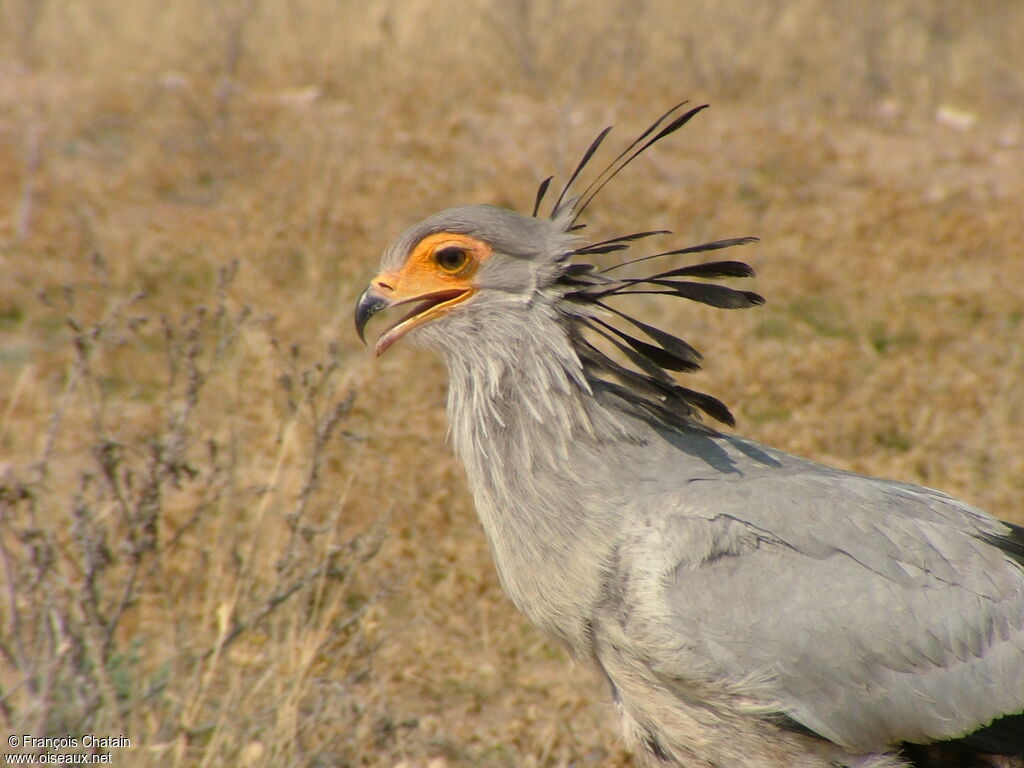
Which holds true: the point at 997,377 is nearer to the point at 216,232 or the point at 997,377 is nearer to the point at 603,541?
the point at 603,541

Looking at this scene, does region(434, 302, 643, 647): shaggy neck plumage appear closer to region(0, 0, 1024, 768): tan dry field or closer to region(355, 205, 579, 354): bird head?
region(355, 205, 579, 354): bird head

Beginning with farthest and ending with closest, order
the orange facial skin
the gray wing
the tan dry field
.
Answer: the tan dry field, the orange facial skin, the gray wing

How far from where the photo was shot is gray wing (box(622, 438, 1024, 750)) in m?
3.00

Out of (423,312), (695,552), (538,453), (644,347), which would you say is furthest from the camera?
(423,312)

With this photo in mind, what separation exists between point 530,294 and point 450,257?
28 centimetres

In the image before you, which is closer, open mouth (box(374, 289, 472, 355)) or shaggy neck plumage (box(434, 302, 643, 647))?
shaggy neck plumage (box(434, 302, 643, 647))

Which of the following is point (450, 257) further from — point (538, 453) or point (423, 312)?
point (538, 453)

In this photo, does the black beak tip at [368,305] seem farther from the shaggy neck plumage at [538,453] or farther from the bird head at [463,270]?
the shaggy neck plumage at [538,453]

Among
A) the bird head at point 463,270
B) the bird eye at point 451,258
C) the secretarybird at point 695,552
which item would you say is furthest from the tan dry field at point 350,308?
the secretarybird at point 695,552

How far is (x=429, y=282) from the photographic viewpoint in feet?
11.4

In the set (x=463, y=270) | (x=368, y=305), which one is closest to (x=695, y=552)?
(x=463, y=270)

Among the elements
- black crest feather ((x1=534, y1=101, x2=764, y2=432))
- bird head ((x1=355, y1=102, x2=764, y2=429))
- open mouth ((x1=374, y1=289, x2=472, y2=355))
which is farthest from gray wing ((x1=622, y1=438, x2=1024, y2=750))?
open mouth ((x1=374, y1=289, x2=472, y2=355))

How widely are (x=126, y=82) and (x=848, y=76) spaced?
656 cm

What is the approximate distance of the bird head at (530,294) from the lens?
3314 millimetres
